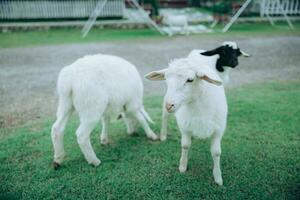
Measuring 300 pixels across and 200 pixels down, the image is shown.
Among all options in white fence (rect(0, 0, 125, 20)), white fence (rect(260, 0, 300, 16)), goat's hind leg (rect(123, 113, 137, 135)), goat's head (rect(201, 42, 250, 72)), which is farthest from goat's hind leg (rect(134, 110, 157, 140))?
white fence (rect(260, 0, 300, 16))

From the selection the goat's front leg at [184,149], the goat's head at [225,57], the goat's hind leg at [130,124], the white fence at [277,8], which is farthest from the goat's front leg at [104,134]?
the white fence at [277,8]

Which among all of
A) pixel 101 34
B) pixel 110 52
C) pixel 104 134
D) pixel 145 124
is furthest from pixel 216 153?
pixel 101 34

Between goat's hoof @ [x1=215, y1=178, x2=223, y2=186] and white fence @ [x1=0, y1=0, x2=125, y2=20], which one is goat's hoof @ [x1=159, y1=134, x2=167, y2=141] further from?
white fence @ [x1=0, y1=0, x2=125, y2=20]

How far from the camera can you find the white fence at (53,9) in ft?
55.3

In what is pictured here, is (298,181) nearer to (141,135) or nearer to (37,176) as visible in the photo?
(141,135)

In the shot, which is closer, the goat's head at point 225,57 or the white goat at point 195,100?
A: the white goat at point 195,100

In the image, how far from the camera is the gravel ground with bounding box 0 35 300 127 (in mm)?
6191

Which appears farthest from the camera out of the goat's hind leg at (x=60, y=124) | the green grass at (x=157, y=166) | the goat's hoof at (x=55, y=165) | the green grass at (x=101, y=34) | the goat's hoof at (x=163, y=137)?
the green grass at (x=101, y=34)

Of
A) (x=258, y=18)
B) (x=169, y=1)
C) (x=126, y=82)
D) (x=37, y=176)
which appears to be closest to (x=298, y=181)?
(x=126, y=82)

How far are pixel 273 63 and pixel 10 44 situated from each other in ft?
35.0

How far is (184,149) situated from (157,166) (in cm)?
49

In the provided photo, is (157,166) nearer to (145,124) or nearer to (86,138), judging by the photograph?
(145,124)

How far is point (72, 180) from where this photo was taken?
3645mm

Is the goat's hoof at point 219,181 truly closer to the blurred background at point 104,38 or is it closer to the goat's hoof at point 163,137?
the goat's hoof at point 163,137
